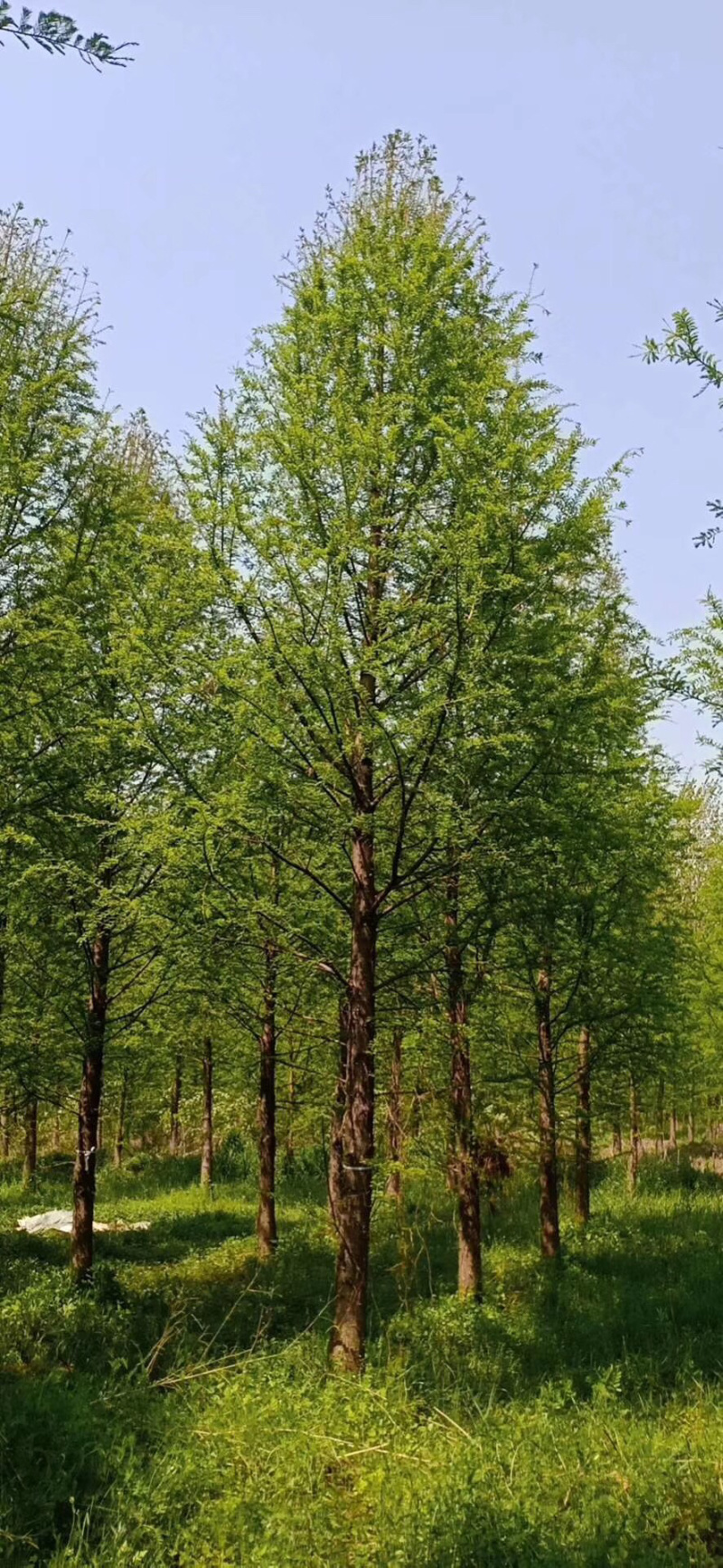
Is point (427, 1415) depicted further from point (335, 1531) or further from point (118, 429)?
point (118, 429)

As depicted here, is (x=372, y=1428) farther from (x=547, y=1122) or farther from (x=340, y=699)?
(x=547, y=1122)

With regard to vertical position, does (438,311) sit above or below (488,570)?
above

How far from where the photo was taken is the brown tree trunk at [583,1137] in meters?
14.5

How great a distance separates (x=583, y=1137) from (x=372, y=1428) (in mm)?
10413

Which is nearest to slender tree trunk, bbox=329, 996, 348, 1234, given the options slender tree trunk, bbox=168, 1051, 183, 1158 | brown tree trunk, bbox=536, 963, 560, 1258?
brown tree trunk, bbox=536, 963, 560, 1258

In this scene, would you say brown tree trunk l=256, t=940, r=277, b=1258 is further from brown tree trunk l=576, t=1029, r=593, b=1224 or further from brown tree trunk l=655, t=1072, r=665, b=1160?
brown tree trunk l=655, t=1072, r=665, b=1160

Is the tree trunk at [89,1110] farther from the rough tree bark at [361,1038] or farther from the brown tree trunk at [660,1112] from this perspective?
the brown tree trunk at [660,1112]

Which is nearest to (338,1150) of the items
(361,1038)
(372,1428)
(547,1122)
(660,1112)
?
(361,1038)

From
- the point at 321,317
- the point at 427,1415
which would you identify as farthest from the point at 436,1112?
the point at 321,317

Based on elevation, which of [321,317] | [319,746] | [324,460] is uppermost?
[321,317]

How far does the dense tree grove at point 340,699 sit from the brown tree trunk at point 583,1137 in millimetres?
2465

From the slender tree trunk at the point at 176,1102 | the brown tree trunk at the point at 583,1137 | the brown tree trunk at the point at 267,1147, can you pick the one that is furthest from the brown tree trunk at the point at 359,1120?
the slender tree trunk at the point at 176,1102

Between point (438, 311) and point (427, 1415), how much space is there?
9260 mm

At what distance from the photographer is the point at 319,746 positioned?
7.85 m
